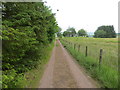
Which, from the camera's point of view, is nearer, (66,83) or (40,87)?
(40,87)

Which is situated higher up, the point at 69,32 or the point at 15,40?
the point at 69,32

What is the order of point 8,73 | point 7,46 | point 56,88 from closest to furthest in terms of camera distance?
point 8,73 < point 7,46 < point 56,88

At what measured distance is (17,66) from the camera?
3592 mm

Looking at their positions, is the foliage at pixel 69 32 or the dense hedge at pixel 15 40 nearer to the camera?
the dense hedge at pixel 15 40

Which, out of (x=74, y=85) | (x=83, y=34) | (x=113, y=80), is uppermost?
(x=83, y=34)

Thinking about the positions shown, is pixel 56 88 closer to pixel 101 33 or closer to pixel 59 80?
pixel 59 80

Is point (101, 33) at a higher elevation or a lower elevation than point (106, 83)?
higher

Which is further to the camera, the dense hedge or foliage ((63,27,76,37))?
foliage ((63,27,76,37))

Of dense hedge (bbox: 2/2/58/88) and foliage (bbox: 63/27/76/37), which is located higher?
foliage (bbox: 63/27/76/37)

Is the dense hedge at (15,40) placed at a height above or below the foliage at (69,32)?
below

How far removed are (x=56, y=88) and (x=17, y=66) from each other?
2045 millimetres

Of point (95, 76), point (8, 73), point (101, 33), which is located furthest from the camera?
point (101, 33)

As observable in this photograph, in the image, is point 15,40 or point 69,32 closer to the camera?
point 15,40

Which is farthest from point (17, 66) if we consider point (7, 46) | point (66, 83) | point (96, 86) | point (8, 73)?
point (96, 86)
